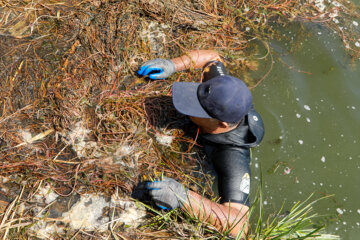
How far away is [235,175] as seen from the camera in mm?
2715

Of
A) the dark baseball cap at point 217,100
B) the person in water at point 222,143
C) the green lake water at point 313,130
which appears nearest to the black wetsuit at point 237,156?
the person in water at point 222,143

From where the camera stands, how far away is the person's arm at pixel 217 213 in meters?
2.59

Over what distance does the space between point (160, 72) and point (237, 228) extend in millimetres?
1796

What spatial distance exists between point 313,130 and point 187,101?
6.51ft

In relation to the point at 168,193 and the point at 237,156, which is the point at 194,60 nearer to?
the point at 237,156

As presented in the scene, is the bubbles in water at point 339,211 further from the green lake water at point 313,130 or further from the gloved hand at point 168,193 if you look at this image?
the gloved hand at point 168,193

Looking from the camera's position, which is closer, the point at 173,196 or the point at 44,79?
the point at 173,196

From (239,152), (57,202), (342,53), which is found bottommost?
(57,202)

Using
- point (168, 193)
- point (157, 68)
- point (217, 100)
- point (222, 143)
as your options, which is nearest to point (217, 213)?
point (168, 193)

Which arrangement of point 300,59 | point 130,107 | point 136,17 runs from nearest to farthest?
point 130,107
point 136,17
point 300,59

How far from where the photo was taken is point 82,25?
3621 millimetres

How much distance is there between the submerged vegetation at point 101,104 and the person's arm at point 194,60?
0.53 ft

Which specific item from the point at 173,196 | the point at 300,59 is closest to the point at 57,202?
the point at 173,196

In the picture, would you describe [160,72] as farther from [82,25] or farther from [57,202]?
[57,202]
